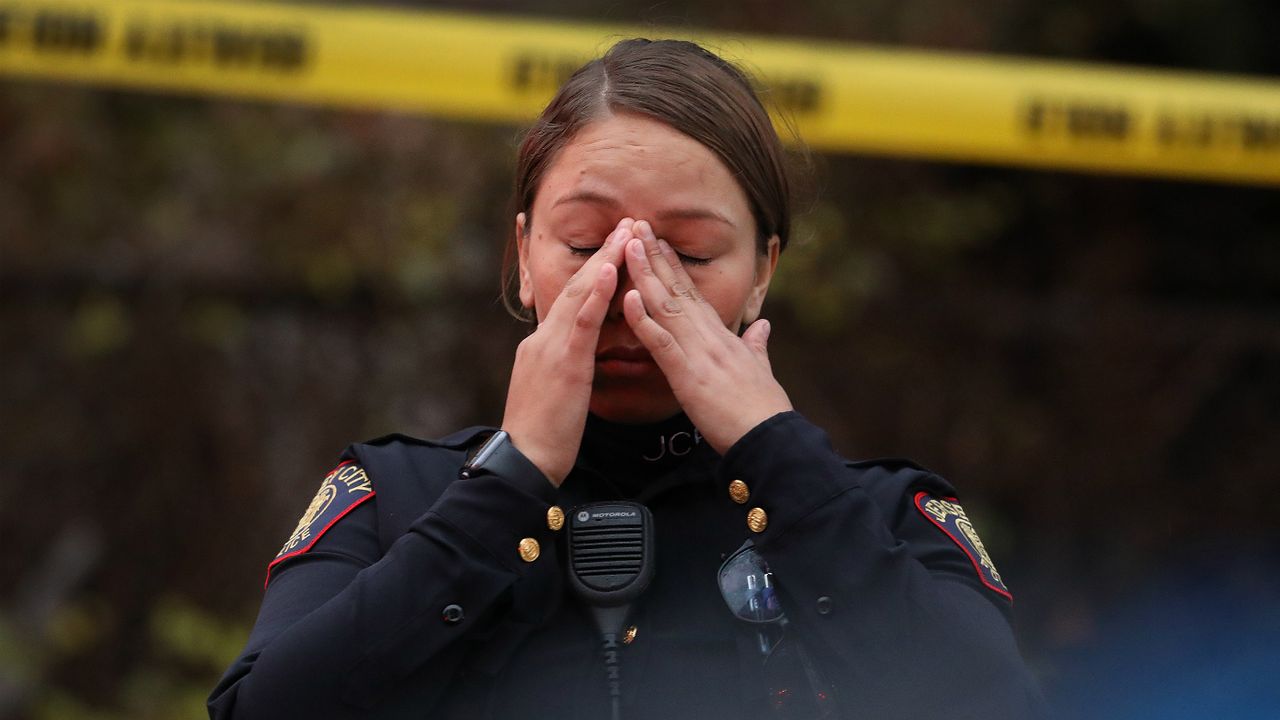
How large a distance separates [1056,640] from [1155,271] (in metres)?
1.73

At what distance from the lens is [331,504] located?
2033 millimetres

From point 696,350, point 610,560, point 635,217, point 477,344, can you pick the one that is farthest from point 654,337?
point 477,344

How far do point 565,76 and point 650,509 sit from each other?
2639mm

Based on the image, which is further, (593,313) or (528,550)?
(593,313)

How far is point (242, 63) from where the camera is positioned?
14.8ft

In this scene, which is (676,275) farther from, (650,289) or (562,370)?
(562,370)

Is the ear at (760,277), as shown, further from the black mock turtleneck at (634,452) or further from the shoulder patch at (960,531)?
the shoulder patch at (960,531)

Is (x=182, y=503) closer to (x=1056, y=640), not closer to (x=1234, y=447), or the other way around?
(x=1056, y=640)

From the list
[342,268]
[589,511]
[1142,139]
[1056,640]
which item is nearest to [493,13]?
[342,268]

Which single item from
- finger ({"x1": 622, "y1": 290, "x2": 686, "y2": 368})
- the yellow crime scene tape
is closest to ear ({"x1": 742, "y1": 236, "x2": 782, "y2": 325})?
finger ({"x1": 622, "y1": 290, "x2": 686, "y2": 368})

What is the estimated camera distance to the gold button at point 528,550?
184 centimetres

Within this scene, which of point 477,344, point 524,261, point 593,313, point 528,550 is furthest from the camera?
point 477,344

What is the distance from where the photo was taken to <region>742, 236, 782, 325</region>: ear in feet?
7.18

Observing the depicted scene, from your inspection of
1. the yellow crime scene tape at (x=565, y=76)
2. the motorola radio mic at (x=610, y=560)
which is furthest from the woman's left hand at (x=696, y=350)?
the yellow crime scene tape at (x=565, y=76)
